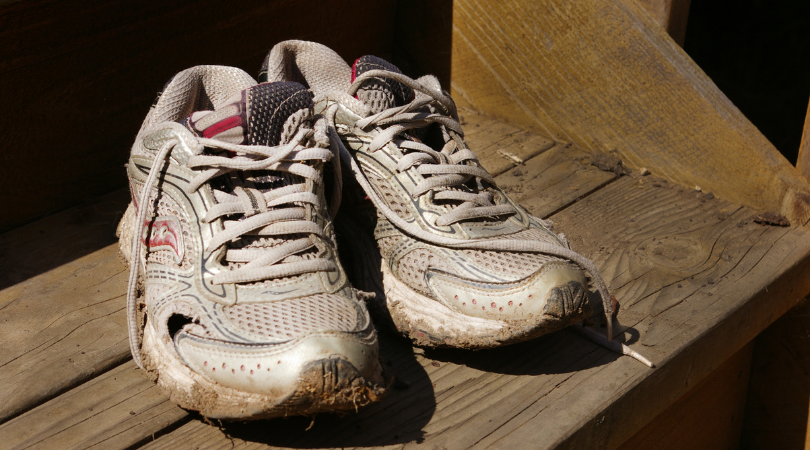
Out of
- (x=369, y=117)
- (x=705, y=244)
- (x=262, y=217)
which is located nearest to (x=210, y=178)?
(x=262, y=217)

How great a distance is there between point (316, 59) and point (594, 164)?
100 cm

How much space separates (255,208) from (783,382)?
5.48 feet

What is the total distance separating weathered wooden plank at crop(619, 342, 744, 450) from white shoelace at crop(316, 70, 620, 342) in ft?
1.63

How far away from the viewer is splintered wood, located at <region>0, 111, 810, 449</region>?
1190 mm

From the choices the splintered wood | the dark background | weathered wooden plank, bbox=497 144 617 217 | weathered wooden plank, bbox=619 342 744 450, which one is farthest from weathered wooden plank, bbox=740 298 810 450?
the dark background

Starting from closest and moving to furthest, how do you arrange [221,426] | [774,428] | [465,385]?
[221,426] < [465,385] < [774,428]

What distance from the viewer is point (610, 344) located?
4.62ft

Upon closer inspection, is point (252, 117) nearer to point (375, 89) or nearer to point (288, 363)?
point (375, 89)

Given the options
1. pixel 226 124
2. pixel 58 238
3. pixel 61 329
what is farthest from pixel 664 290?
pixel 58 238

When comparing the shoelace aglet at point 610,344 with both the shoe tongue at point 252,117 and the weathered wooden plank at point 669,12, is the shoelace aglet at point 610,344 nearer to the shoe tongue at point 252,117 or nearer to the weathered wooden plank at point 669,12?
the shoe tongue at point 252,117

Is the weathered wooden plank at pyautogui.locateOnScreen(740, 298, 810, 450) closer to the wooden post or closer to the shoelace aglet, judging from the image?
the wooden post

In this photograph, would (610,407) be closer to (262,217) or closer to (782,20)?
(262,217)

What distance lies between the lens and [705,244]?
1.80m

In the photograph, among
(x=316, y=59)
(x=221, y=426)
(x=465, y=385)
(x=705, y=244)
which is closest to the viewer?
(x=221, y=426)
